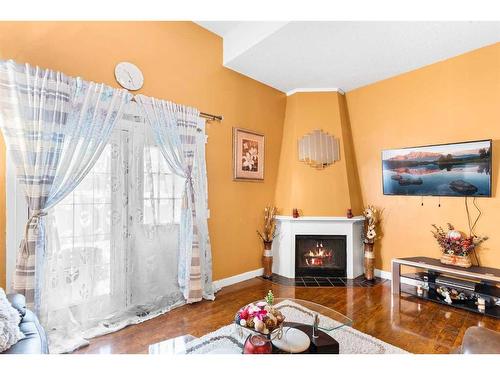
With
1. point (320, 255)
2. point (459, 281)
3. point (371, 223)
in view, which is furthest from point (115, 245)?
point (459, 281)

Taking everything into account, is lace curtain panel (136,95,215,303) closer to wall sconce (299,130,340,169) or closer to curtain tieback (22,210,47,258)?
curtain tieback (22,210,47,258)

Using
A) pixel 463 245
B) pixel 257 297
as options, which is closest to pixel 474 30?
pixel 463 245

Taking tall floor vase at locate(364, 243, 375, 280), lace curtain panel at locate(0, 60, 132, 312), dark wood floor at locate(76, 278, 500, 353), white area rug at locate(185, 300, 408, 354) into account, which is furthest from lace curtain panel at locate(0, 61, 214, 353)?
tall floor vase at locate(364, 243, 375, 280)

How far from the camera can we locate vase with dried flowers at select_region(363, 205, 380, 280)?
369 centimetres

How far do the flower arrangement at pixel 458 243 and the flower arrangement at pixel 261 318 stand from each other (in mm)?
2514

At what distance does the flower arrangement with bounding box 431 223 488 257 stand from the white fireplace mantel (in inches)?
41.0

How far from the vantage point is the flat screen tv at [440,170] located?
2.86 meters

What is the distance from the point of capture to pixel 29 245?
196cm

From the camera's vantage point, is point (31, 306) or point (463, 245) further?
point (463, 245)

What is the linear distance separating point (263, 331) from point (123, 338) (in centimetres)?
141

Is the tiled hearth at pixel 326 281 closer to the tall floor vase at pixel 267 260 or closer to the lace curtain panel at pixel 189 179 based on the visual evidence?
the tall floor vase at pixel 267 260

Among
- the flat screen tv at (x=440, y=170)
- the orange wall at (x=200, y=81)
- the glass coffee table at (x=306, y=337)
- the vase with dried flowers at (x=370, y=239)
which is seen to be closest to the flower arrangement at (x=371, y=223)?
the vase with dried flowers at (x=370, y=239)

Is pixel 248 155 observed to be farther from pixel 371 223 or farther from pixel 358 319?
pixel 358 319
